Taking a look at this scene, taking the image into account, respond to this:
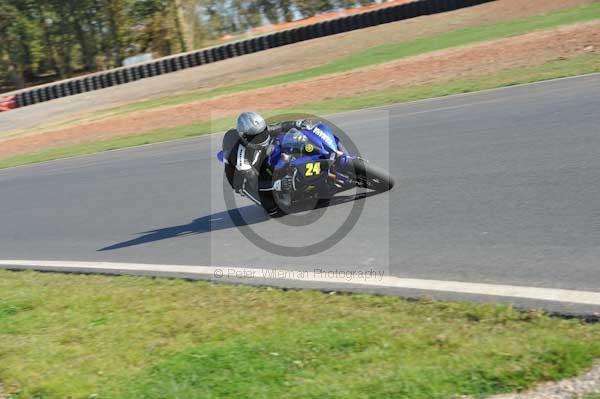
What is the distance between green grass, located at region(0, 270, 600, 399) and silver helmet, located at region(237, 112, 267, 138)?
6.97 ft

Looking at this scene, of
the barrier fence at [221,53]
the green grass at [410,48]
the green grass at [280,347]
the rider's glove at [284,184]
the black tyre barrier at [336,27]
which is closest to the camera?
the green grass at [280,347]

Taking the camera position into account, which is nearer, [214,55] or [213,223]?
[213,223]

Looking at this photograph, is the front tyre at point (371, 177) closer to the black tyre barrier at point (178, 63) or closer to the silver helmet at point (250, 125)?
the silver helmet at point (250, 125)

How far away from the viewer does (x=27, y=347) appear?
19.0 ft

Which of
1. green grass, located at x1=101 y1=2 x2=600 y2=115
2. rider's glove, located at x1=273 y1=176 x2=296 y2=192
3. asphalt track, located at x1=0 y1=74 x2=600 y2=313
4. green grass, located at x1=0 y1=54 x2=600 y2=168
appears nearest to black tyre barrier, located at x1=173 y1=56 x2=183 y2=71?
green grass, located at x1=101 y1=2 x2=600 y2=115

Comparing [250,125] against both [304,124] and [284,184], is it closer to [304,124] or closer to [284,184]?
[304,124]

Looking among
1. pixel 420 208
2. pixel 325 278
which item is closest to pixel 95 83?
pixel 420 208

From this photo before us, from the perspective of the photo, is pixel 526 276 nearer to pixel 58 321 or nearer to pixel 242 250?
pixel 242 250

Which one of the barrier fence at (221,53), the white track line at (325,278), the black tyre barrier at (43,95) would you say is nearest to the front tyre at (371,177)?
the white track line at (325,278)

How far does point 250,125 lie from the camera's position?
804 cm

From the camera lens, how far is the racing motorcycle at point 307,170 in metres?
8.09

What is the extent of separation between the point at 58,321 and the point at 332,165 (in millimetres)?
3449

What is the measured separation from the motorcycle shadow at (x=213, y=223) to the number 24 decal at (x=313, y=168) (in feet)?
2.35

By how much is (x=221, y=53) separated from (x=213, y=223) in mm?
29819
